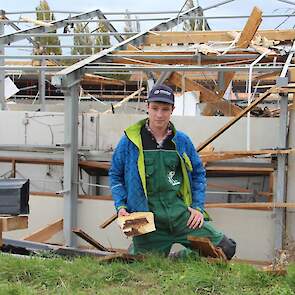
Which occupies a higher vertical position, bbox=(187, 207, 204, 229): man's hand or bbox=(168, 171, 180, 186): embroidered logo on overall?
bbox=(168, 171, 180, 186): embroidered logo on overall

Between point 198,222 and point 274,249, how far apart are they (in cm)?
289

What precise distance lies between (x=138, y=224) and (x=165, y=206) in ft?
1.23

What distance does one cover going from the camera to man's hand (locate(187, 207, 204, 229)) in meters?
4.89

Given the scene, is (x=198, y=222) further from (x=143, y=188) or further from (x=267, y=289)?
(x=267, y=289)

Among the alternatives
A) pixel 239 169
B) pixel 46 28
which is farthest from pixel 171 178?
pixel 46 28

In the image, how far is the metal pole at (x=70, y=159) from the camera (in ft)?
25.5

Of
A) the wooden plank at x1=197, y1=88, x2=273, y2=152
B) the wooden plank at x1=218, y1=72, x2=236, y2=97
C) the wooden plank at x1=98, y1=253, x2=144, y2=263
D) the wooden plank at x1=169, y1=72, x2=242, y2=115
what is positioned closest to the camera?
the wooden plank at x1=98, y1=253, x2=144, y2=263

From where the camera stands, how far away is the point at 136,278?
424cm

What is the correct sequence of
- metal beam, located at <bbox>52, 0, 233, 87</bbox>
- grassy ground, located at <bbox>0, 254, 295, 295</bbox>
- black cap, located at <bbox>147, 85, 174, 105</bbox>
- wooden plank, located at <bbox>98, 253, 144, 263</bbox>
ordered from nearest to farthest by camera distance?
grassy ground, located at <bbox>0, 254, 295, 295</bbox>, wooden plank, located at <bbox>98, 253, 144, 263</bbox>, black cap, located at <bbox>147, 85, 174, 105</bbox>, metal beam, located at <bbox>52, 0, 233, 87</bbox>

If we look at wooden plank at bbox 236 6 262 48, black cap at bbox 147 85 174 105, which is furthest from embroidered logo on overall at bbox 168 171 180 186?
wooden plank at bbox 236 6 262 48

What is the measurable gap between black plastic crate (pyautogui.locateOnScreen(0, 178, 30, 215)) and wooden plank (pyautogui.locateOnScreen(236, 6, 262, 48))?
193 inches

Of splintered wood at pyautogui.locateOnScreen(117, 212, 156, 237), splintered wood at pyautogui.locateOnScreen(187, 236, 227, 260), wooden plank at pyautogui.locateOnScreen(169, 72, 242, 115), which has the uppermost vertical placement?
wooden plank at pyautogui.locateOnScreen(169, 72, 242, 115)

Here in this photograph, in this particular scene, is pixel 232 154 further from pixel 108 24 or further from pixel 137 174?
pixel 108 24

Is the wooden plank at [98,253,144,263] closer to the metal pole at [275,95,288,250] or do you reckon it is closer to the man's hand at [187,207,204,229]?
the man's hand at [187,207,204,229]
